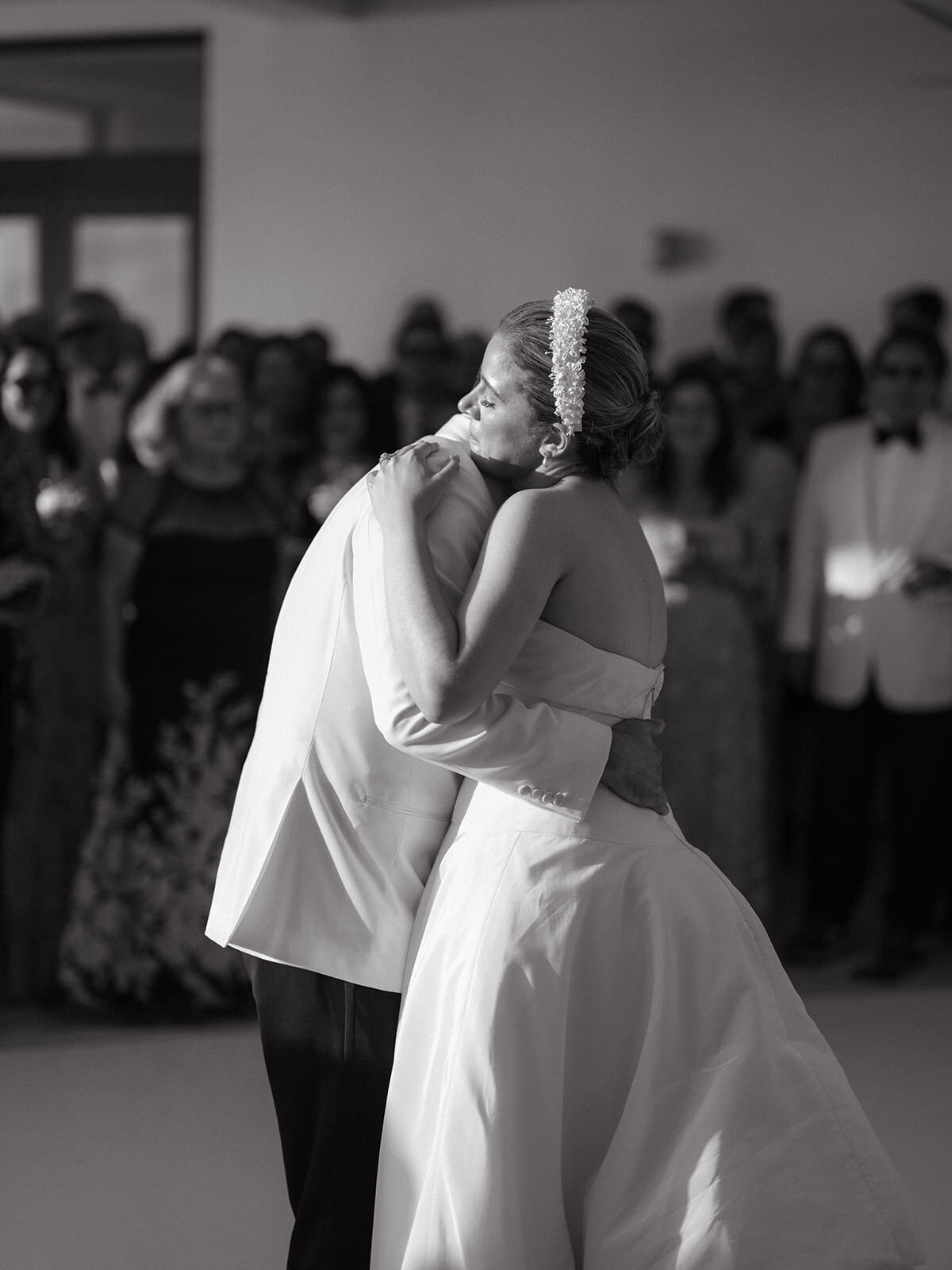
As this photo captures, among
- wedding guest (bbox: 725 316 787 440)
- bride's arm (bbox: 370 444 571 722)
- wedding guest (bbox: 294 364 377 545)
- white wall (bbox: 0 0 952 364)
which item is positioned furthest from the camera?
white wall (bbox: 0 0 952 364)

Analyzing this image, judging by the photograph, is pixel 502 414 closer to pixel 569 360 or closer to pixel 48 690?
pixel 569 360

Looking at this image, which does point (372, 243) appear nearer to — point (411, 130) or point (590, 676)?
point (411, 130)

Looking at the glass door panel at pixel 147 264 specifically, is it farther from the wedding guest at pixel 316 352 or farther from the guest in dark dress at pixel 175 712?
the guest in dark dress at pixel 175 712

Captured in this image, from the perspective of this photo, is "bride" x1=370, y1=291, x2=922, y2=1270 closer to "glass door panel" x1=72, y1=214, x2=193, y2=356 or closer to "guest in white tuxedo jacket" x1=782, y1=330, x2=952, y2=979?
"guest in white tuxedo jacket" x1=782, y1=330, x2=952, y2=979

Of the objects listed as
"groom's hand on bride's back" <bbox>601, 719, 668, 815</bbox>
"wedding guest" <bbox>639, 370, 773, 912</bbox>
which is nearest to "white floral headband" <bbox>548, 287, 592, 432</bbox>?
"groom's hand on bride's back" <bbox>601, 719, 668, 815</bbox>

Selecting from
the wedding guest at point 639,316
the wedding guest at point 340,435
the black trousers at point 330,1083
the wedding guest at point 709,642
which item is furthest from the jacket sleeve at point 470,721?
the wedding guest at point 639,316

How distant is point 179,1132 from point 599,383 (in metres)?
2.24

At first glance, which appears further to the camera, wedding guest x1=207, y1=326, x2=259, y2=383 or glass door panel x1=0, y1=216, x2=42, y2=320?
glass door panel x1=0, y1=216, x2=42, y2=320

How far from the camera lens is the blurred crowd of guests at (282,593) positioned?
436cm

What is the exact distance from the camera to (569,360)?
1941 millimetres

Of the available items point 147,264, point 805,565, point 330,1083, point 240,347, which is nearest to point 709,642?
point 805,565

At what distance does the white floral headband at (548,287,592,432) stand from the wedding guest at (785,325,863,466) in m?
3.71

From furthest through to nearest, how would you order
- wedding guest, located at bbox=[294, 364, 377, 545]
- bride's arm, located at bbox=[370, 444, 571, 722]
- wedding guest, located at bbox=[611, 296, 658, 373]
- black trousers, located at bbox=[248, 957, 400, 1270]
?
wedding guest, located at bbox=[611, 296, 658, 373] < wedding guest, located at bbox=[294, 364, 377, 545] < black trousers, located at bbox=[248, 957, 400, 1270] < bride's arm, located at bbox=[370, 444, 571, 722]

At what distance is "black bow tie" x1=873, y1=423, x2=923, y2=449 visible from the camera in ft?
16.6
